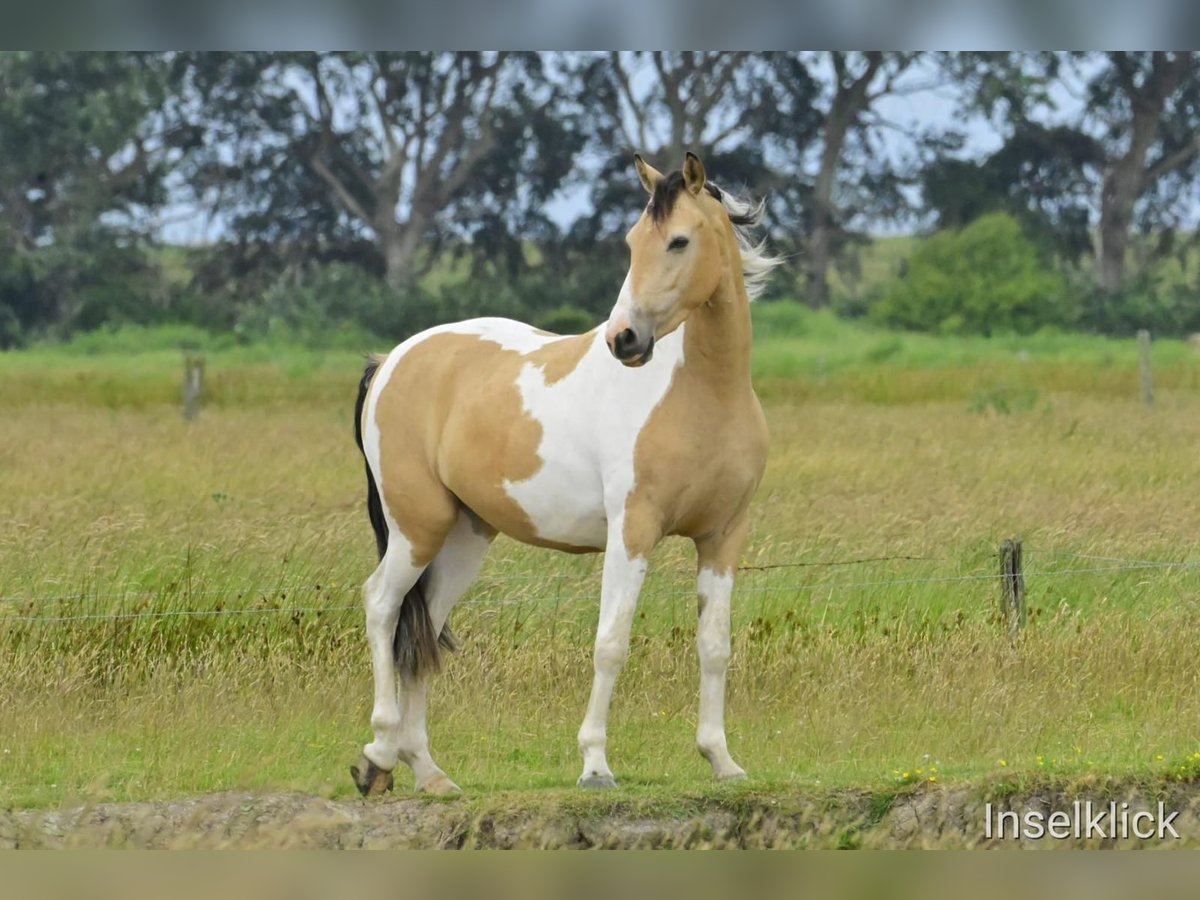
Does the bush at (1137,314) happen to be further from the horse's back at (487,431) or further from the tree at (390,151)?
the horse's back at (487,431)

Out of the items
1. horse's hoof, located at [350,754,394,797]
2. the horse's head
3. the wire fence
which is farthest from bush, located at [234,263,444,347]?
the horse's head

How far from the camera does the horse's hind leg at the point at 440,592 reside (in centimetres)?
719

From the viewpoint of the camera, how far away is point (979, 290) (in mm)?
36469

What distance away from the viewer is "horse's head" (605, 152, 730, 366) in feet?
20.3

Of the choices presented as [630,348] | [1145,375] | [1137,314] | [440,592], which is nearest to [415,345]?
[440,592]

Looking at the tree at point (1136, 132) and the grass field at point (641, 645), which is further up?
the tree at point (1136, 132)

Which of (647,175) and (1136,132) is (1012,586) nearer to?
(647,175)

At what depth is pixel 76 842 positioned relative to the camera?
617cm

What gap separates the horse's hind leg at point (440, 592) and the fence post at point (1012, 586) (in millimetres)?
3022

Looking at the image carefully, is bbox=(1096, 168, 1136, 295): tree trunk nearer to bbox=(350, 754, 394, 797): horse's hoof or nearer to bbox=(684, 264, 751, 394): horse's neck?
bbox=(684, 264, 751, 394): horse's neck

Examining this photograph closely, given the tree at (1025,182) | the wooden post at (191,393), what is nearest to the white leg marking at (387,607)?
the wooden post at (191,393)

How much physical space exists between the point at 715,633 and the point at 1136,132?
3743 centimetres

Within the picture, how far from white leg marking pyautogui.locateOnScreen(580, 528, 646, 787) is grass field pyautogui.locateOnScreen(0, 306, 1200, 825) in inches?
6.8

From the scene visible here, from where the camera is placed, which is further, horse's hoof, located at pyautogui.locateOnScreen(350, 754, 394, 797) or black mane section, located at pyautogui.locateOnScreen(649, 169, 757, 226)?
horse's hoof, located at pyautogui.locateOnScreen(350, 754, 394, 797)
